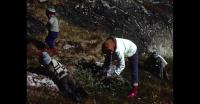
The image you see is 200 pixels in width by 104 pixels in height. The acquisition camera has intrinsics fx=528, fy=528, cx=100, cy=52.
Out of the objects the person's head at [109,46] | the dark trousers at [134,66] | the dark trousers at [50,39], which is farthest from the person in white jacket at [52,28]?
the dark trousers at [134,66]

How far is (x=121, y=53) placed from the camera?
9.37 feet

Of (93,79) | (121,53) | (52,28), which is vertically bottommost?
(93,79)

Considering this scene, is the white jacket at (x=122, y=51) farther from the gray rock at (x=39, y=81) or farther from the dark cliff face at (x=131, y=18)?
the gray rock at (x=39, y=81)

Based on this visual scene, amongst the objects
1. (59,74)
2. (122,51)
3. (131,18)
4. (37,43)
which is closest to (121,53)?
(122,51)

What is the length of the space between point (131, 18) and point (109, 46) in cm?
21

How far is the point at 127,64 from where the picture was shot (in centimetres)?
286

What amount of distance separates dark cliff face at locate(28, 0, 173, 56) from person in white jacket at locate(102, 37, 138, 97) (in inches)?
1.6

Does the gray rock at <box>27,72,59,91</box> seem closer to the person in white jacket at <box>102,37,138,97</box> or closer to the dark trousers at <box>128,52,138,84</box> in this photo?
the person in white jacket at <box>102,37,138,97</box>

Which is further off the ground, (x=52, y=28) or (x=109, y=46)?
(x=52, y=28)

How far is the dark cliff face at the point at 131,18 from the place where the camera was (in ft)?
9.37

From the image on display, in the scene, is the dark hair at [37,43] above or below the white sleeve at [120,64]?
above

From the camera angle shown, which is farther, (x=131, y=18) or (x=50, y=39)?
(x=131, y=18)

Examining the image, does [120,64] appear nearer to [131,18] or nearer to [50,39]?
[131,18]
